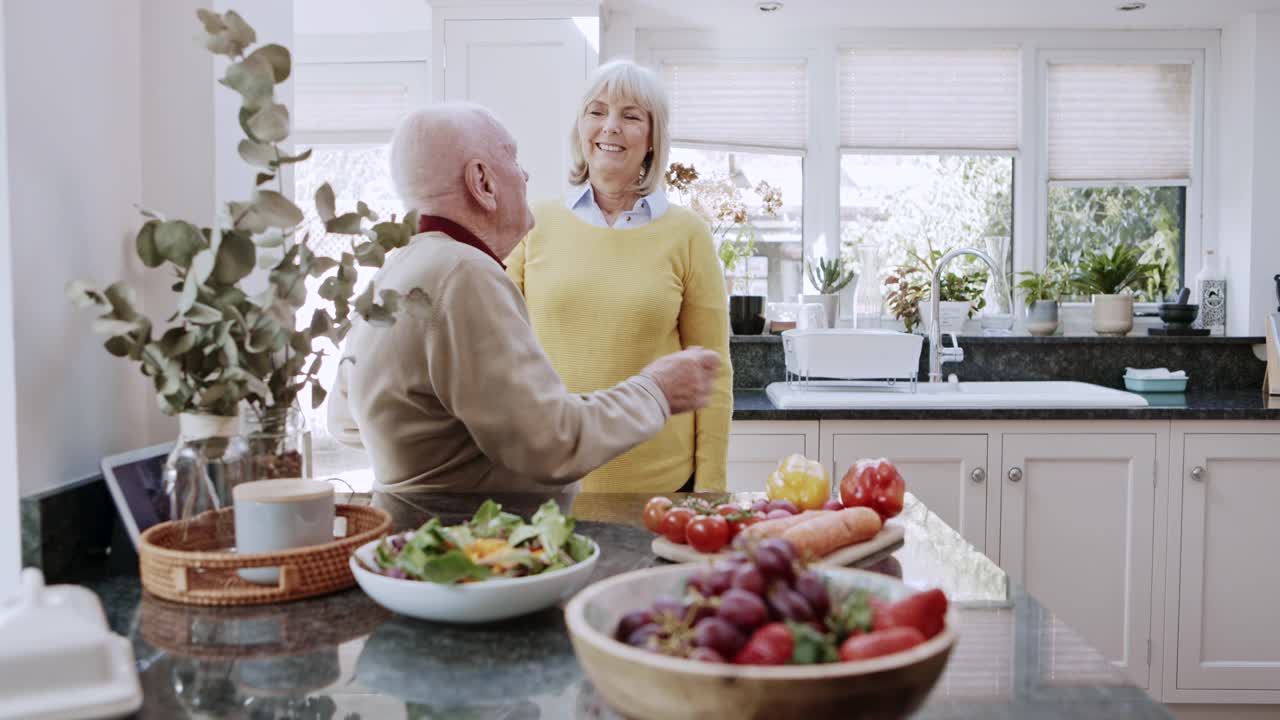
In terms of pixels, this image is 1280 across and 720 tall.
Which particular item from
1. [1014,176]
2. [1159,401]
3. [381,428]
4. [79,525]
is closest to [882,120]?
[1014,176]

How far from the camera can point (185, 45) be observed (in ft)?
4.31

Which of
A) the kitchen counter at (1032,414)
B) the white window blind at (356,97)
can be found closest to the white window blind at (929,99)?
the kitchen counter at (1032,414)

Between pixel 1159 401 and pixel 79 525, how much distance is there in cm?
294

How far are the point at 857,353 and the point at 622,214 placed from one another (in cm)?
107

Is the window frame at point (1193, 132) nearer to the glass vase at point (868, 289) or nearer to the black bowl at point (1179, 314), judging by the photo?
the black bowl at point (1179, 314)

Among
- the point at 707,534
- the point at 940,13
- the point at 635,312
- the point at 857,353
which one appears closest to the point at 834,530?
the point at 707,534

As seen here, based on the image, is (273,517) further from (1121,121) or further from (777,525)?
(1121,121)

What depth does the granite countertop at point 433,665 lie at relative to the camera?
29.7 inches

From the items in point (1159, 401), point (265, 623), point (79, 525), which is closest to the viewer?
point (265, 623)

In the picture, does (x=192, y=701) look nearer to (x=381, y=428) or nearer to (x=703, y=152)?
(x=381, y=428)

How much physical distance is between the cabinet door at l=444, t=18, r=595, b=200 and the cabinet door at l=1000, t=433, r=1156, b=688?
200 centimetres

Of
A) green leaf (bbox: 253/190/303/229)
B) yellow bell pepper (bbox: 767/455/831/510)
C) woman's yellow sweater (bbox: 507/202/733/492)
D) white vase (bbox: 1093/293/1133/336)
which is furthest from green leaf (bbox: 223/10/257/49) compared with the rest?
white vase (bbox: 1093/293/1133/336)

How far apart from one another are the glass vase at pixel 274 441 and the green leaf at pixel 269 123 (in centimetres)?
28

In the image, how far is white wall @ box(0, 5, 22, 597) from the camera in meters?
1.04
